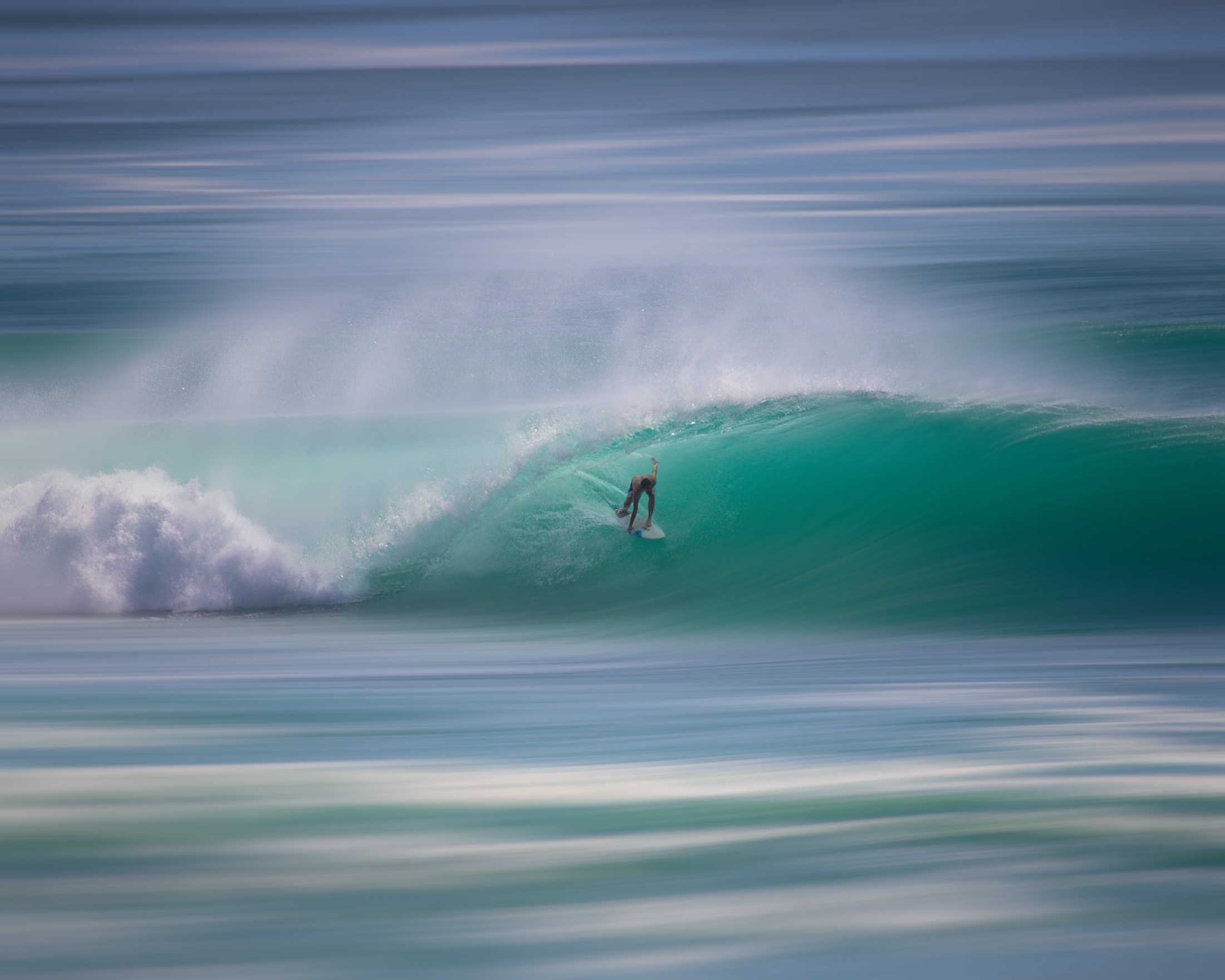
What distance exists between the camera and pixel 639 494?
7730 millimetres

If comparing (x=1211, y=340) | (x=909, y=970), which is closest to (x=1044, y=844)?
(x=909, y=970)

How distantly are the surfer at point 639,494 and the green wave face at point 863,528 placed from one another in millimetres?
Result: 155

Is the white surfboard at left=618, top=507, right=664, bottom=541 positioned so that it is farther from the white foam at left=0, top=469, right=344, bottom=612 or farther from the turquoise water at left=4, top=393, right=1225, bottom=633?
the white foam at left=0, top=469, right=344, bottom=612

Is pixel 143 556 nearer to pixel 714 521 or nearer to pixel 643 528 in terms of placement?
pixel 643 528

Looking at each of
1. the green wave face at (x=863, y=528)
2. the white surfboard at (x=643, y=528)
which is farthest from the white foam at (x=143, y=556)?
the white surfboard at (x=643, y=528)

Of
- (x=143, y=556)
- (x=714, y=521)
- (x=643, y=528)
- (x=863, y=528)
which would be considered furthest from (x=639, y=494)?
(x=143, y=556)

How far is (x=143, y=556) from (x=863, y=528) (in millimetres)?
5247

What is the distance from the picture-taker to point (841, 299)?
35.8 feet

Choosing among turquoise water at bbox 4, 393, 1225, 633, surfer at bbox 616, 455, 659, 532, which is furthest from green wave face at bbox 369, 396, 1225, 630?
surfer at bbox 616, 455, 659, 532

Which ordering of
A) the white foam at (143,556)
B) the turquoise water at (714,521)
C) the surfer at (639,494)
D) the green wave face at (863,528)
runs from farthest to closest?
1. the white foam at (143,556)
2. the surfer at (639,494)
3. the turquoise water at (714,521)
4. the green wave face at (863,528)

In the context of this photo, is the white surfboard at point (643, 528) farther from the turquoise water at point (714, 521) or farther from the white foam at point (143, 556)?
the white foam at point (143, 556)

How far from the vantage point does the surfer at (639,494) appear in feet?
25.4

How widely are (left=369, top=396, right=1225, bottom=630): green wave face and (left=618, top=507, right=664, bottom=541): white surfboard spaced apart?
65mm

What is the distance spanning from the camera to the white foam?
7852mm
